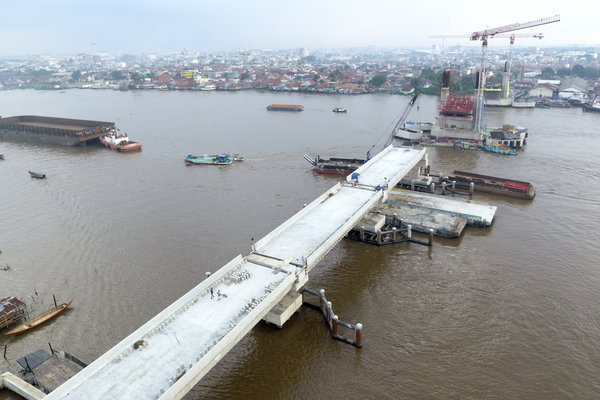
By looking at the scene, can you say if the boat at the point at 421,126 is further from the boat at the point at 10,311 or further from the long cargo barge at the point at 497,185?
the boat at the point at 10,311

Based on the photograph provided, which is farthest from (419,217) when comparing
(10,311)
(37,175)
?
(37,175)

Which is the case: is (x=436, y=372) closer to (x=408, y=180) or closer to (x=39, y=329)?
(x=39, y=329)

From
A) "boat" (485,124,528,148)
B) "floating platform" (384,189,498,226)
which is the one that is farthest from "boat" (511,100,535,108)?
"floating platform" (384,189,498,226)

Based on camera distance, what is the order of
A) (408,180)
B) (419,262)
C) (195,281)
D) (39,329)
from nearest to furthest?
(39,329)
(195,281)
(419,262)
(408,180)

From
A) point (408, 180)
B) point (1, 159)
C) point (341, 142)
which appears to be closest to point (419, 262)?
point (408, 180)

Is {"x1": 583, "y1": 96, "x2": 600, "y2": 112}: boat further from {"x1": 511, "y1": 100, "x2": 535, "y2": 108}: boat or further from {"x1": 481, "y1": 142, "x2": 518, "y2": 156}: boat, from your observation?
{"x1": 481, "y1": 142, "x2": 518, "y2": 156}: boat

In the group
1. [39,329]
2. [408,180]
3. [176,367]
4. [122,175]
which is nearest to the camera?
[176,367]

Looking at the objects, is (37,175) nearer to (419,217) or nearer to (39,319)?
(39,319)
